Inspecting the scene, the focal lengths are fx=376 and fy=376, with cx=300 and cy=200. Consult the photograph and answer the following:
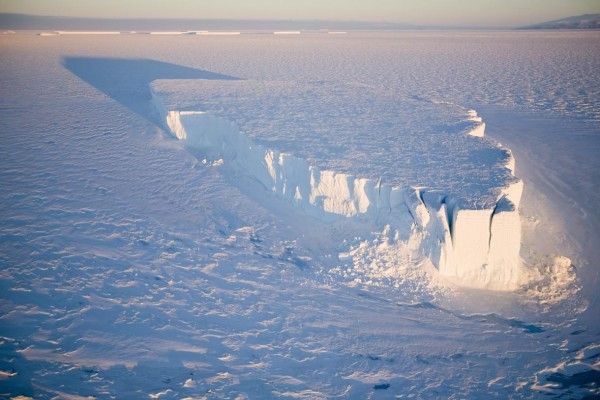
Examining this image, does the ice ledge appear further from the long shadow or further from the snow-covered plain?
the long shadow

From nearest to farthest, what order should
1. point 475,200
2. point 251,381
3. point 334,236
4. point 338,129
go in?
1. point 251,381
2. point 475,200
3. point 334,236
4. point 338,129

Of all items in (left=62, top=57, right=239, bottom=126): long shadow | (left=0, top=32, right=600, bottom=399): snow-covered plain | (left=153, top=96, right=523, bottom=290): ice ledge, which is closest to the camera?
(left=0, top=32, right=600, bottom=399): snow-covered plain

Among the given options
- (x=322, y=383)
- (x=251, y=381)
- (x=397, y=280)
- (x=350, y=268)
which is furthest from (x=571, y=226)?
(x=251, y=381)

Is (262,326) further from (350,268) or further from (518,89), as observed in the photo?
(518,89)

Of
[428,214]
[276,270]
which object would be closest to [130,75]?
[276,270]

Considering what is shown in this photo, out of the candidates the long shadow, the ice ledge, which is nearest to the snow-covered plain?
the ice ledge
